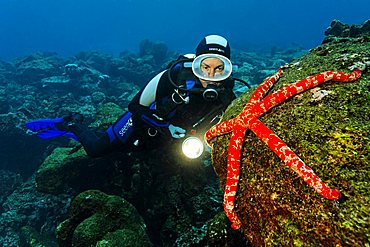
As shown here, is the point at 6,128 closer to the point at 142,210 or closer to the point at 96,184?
the point at 96,184

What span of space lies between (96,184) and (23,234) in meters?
2.34

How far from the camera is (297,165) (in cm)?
183

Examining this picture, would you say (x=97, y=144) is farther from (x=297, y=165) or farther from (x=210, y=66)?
(x=297, y=165)

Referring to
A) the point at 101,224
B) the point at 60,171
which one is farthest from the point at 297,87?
the point at 60,171

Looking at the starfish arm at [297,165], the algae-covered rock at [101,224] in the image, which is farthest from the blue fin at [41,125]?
the starfish arm at [297,165]

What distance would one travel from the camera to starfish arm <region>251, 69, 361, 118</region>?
238 cm

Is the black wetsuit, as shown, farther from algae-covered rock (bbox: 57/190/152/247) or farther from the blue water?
Answer: the blue water

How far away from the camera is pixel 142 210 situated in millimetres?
6086

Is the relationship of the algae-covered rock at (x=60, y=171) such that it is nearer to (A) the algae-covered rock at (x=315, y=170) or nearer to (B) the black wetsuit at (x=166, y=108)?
(B) the black wetsuit at (x=166, y=108)

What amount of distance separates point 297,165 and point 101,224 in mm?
3825

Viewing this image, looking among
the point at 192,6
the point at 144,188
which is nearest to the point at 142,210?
the point at 144,188

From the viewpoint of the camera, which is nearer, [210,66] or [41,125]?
[210,66]

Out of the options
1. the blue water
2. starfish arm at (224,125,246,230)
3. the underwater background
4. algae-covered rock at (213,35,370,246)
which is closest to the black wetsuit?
the underwater background

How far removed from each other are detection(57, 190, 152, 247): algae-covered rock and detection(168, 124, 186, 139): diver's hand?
181 cm
